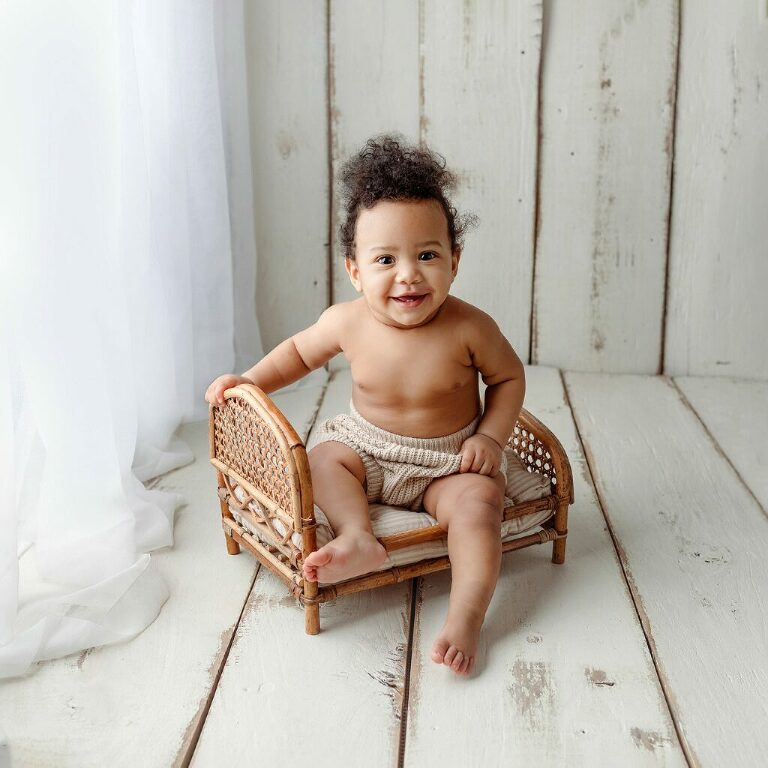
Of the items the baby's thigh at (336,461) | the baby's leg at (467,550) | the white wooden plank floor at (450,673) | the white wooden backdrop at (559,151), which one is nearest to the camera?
the white wooden plank floor at (450,673)

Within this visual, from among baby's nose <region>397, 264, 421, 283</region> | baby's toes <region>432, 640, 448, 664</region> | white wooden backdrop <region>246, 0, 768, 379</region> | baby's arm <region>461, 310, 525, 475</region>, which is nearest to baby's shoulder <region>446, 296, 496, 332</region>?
baby's arm <region>461, 310, 525, 475</region>

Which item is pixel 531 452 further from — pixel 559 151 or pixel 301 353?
pixel 559 151

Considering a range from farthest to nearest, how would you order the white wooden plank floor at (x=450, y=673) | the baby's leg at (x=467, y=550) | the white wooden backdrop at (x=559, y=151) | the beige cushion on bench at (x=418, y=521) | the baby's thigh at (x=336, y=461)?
the white wooden backdrop at (x=559, y=151) → the baby's thigh at (x=336, y=461) → the beige cushion on bench at (x=418, y=521) → the baby's leg at (x=467, y=550) → the white wooden plank floor at (x=450, y=673)

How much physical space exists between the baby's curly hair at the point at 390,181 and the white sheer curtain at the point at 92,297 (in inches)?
13.5

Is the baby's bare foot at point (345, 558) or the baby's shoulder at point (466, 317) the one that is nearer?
the baby's bare foot at point (345, 558)

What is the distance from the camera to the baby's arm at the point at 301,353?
1.29 meters

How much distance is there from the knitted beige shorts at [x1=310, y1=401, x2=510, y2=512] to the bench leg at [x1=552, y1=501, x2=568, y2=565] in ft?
0.22

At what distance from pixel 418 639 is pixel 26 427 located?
21.2 inches

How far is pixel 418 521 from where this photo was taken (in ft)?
3.95

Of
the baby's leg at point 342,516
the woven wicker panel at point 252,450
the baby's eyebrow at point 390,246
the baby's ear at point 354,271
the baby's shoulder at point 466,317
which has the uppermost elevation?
the baby's eyebrow at point 390,246

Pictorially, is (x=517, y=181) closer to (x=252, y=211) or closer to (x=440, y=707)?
(x=252, y=211)

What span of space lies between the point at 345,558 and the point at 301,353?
14.0 inches

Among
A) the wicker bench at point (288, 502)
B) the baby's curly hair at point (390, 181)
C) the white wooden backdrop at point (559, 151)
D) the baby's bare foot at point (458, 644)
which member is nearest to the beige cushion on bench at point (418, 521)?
the wicker bench at point (288, 502)

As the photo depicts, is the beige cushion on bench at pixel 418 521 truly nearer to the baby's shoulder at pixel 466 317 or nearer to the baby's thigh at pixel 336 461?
the baby's thigh at pixel 336 461
